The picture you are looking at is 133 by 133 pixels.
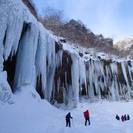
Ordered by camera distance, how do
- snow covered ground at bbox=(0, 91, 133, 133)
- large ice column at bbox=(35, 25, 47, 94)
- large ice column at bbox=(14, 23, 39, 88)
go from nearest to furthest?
snow covered ground at bbox=(0, 91, 133, 133) → large ice column at bbox=(14, 23, 39, 88) → large ice column at bbox=(35, 25, 47, 94)

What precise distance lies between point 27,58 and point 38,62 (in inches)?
65.0

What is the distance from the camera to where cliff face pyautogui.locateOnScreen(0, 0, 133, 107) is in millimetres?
13508

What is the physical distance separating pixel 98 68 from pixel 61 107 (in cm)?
1096

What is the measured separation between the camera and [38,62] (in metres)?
17.0

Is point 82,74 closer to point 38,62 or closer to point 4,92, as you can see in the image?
point 38,62

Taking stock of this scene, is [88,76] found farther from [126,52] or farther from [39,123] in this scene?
[126,52]

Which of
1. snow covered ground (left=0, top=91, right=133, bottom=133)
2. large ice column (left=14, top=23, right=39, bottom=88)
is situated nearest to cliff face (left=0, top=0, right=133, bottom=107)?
large ice column (left=14, top=23, right=39, bottom=88)

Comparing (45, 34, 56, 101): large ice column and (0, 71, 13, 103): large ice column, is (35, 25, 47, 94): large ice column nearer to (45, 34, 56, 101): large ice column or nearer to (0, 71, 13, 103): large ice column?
(45, 34, 56, 101): large ice column

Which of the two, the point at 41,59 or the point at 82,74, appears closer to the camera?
the point at 41,59

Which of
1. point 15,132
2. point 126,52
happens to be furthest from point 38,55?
point 126,52

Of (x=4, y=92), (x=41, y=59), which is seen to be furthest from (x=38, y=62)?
(x=4, y=92)

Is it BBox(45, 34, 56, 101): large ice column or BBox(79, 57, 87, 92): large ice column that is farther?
BBox(79, 57, 87, 92): large ice column

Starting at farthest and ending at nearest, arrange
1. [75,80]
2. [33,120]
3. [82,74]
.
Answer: [82,74] → [75,80] → [33,120]

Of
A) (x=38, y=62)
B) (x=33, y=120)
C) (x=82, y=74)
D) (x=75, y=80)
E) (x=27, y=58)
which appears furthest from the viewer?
(x=82, y=74)
